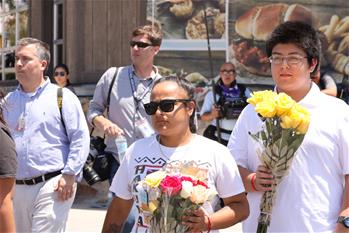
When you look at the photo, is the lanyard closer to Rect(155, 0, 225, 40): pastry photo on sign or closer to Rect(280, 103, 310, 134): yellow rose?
Rect(280, 103, 310, 134): yellow rose

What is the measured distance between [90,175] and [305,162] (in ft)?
8.49

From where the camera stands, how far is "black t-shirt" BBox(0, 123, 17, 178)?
328 centimetres

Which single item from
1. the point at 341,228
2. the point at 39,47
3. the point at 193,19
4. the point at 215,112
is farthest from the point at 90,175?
the point at 193,19

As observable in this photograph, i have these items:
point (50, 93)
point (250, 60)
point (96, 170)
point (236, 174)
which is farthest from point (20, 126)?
point (250, 60)

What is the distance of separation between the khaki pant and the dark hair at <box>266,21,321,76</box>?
2.24 metres

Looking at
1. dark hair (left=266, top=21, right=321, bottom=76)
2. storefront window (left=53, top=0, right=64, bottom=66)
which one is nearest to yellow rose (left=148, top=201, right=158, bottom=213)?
dark hair (left=266, top=21, right=321, bottom=76)

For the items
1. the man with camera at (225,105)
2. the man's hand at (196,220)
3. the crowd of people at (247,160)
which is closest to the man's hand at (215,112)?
the man with camera at (225,105)

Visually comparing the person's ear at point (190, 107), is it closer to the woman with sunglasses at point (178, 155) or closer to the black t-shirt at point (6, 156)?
the woman with sunglasses at point (178, 155)

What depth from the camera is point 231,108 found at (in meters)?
8.57

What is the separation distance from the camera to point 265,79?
967 centimetres

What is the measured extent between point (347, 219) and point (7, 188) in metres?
1.58

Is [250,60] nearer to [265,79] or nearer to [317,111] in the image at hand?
[265,79]

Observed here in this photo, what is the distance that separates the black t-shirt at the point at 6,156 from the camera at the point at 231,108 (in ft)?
17.6

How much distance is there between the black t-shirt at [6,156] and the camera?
3281 millimetres
